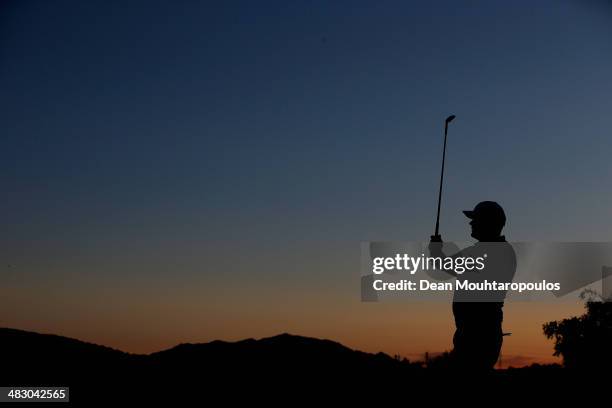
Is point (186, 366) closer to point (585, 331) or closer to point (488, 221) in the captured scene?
point (488, 221)

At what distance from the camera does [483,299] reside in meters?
7.48

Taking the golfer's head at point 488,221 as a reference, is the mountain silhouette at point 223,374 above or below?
below

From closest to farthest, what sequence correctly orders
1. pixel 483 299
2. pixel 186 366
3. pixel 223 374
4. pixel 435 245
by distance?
pixel 483 299 < pixel 435 245 < pixel 223 374 < pixel 186 366

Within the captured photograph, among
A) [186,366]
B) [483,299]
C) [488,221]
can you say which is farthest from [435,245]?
[186,366]

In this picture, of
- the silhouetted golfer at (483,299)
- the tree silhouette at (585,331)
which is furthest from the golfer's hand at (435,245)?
the tree silhouette at (585,331)

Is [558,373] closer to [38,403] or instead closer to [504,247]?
[504,247]

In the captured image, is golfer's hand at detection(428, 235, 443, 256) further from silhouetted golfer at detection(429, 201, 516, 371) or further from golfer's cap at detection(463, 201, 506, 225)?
golfer's cap at detection(463, 201, 506, 225)

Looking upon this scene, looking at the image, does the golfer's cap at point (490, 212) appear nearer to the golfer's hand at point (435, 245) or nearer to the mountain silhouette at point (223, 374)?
the golfer's hand at point (435, 245)

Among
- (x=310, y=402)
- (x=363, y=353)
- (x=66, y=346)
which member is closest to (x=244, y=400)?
(x=310, y=402)

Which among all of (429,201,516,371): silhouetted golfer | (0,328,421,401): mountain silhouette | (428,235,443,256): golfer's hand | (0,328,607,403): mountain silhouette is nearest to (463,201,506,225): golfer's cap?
(429,201,516,371): silhouetted golfer

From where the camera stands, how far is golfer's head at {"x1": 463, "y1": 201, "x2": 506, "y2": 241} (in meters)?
7.71

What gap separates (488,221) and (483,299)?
86 centimetres

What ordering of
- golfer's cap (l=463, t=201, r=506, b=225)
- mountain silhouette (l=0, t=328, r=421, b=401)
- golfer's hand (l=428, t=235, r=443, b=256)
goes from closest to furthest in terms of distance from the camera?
1. golfer's cap (l=463, t=201, r=506, b=225)
2. golfer's hand (l=428, t=235, r=443, b=256)
3. mountain silhouette (l=0, t=328, r=421, b=401)

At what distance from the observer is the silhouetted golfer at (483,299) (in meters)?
7.42
